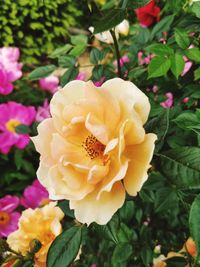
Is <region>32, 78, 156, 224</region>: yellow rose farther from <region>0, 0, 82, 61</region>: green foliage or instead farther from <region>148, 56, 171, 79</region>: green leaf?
<region>0, 0, 82, 61</region>: green foliage

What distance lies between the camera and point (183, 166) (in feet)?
2.25

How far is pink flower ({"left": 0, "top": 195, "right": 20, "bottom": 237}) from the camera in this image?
5.87 ft

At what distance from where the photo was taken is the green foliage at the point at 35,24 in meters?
3.59

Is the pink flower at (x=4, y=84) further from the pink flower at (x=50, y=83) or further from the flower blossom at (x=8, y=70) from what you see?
the pink flower at (x=50, y=83)

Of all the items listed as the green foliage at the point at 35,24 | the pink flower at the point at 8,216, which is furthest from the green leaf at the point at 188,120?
the green foliage at the point at 35,24

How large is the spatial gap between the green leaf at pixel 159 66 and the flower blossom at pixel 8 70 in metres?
1.23

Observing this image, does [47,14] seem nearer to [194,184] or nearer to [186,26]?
[186,26]

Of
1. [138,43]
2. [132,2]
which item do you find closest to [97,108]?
[132,2]

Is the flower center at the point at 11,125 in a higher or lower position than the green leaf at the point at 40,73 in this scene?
lower

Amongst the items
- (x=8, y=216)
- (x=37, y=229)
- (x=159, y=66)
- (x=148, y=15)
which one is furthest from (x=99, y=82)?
(x=8, y=216)

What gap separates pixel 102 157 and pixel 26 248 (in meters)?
0.35

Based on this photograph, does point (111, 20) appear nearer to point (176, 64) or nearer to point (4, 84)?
point (176, 64)

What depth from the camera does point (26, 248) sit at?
0.99 metres

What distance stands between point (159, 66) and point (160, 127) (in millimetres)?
216
